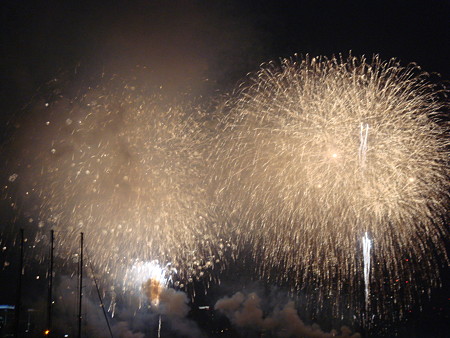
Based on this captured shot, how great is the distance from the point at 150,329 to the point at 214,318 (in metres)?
7.24

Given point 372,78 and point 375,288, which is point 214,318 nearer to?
point 375,288

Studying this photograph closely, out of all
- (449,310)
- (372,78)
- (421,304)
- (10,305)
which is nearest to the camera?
(372,78)

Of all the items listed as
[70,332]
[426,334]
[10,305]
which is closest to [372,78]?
[10,305]

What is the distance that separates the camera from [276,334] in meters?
58.5

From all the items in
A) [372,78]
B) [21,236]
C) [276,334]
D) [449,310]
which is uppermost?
[372,78]

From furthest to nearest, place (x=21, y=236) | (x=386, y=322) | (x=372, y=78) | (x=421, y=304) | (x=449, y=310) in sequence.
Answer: (x=386, y=322)
(x=421, y=304)
(x=449, y=310)
(x=21, y=236)
(x=372, y=78)

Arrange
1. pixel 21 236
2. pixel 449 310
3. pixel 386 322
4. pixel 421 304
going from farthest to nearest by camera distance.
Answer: pixel 386 322, pixel 421 304, pixel 449 310, pixel 21 236

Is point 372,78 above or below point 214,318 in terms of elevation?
above

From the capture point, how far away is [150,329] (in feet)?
178

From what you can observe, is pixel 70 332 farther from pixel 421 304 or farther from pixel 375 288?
pixel 421 304

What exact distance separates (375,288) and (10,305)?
2859cm

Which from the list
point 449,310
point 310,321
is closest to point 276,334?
point 310,321

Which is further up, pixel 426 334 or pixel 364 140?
pixel 364 140

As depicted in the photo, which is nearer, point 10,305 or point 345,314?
point 10,305
